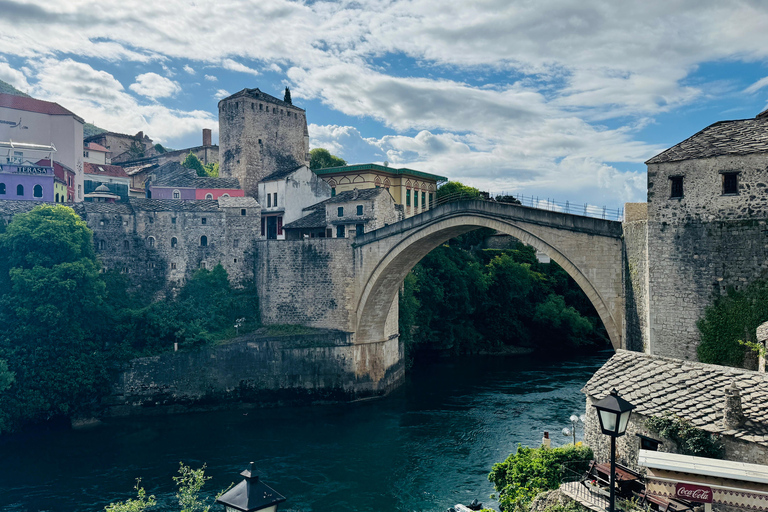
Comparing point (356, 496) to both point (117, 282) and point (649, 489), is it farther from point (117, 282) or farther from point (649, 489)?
point (117, 282)

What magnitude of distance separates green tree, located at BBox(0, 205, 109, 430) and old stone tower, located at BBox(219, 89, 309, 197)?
12.8m

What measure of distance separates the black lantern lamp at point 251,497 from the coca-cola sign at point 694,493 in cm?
678

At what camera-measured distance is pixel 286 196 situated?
35.6 m

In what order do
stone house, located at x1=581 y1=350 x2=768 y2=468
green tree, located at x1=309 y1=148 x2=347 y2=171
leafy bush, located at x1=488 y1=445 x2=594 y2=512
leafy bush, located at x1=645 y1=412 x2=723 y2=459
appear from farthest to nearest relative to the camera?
green tree, located at x1=309 y1=148 x2=347 y2=171 → leafy bush, located at x1=488 y1=445 x2=594 y2=512 → leafy bush, located at x1=645 y1=412 x2=723 y2=459 → stone house, located at x1=581 y1=350 x2=768 y2=468

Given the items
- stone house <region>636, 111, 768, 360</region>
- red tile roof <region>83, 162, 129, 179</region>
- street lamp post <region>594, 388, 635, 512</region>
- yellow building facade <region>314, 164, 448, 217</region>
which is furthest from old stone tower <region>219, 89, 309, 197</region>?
street lamp post <region>594, 388, 635, 512</region>

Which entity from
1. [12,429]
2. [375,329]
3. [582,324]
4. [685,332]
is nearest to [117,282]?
[12,429]

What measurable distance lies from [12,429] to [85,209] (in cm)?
1152

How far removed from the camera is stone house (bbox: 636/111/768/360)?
14.8 metres

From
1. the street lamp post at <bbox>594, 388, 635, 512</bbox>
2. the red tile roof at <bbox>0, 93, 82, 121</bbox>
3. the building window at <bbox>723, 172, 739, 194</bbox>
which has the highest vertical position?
the red tile roof at <bbox>0, 93, 82, 121</bbox>

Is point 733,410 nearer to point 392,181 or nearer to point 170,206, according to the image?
point 170,206

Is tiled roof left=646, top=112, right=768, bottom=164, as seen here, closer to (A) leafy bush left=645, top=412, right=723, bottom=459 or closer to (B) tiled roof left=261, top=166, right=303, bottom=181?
(A) leafy bush left=645, top=412, right=723, bottom=459

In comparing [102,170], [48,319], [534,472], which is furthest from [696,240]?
[102,170]

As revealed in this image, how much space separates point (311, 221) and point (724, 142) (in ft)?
76.0

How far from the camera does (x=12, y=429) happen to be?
80.7ft
